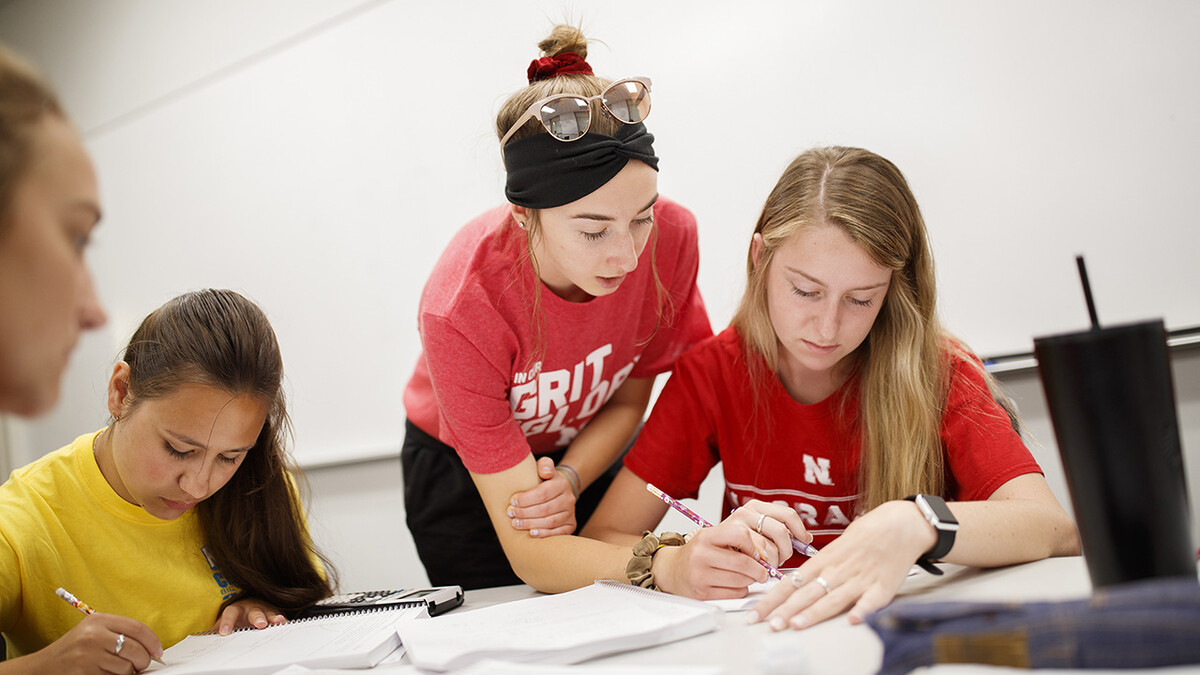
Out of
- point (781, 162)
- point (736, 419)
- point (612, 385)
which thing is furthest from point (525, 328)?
point (781, 162)

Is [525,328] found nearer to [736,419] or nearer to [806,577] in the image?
[736,419]

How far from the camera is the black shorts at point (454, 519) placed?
1.66 metres

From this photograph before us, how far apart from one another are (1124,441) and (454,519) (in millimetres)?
1254

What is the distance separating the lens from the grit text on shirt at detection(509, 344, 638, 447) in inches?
55.0

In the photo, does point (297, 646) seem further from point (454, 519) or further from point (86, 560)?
point (454, 519)

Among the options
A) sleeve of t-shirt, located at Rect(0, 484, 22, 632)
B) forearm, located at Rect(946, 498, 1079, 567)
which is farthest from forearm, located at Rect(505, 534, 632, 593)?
sleeve of t-shirt, located at Rect(0, 484, 22, 632)

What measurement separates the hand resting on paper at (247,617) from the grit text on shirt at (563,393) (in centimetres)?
48

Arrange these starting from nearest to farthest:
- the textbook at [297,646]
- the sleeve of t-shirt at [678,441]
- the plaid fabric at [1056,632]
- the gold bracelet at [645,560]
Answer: the plaid fabric at [1056,632], the textbook at [297,646], the gold bracelet at [645,560], the sleeve of t-shirt at [678,441]

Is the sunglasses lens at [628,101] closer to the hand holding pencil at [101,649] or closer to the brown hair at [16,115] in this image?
the brown hair at [16,115]

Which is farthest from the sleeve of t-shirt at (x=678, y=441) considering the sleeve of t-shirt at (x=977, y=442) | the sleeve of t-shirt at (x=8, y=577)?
the sleeve of t-shirt at (x=8, y=577)

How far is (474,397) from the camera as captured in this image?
1.32 meters

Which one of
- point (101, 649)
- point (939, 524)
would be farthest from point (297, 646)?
point (939, 524)

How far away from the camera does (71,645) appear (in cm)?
100

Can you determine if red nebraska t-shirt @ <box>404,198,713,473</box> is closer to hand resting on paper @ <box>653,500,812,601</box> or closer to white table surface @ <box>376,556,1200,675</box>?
hand resting on paper @ <box>653,500,812,601</box>
